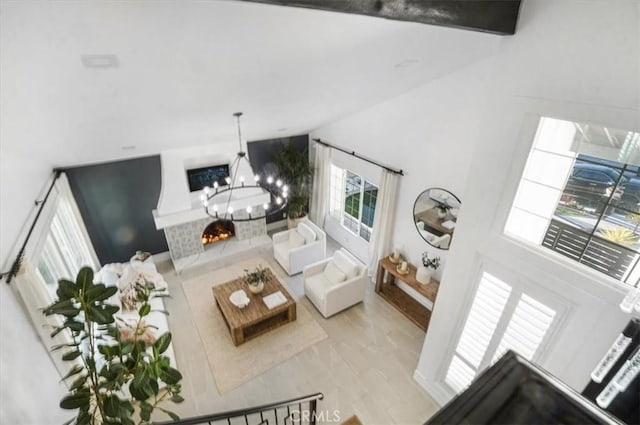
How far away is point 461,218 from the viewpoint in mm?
2945

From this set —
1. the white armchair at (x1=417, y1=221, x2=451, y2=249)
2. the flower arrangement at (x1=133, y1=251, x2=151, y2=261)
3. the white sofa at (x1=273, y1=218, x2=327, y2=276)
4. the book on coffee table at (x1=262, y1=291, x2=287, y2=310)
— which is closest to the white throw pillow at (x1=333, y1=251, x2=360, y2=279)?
the white sofa at (x1=273, y1=218, x2=327, y2=276)

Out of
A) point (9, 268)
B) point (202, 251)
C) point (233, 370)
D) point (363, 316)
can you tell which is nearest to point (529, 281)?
point (363, 316)

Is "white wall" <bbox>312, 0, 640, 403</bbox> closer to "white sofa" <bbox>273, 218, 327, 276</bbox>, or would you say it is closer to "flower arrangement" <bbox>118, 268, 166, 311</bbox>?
"white sofa" <bbox>273, 218, 327, 276</bbox>

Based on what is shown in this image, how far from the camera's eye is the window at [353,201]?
6082 millimetres

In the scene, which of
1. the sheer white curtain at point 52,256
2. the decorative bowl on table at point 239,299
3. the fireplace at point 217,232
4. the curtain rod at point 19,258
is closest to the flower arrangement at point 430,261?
the decorative bowl on table at point 239,299

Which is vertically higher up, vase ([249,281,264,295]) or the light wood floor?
vase ([249,281,264,295])

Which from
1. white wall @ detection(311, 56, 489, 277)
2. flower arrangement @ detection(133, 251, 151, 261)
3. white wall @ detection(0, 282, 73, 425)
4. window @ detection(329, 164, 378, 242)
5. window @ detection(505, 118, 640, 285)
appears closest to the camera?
white wall @ detection(0, 282, 73, 425)

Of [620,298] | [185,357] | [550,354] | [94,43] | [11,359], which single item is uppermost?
[94,43]

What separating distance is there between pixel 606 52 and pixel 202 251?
7.04m

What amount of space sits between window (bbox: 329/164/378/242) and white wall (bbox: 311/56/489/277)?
2.26ft

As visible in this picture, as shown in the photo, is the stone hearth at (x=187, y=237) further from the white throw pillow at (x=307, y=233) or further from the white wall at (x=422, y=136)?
the white wall at (x=422, y=136)

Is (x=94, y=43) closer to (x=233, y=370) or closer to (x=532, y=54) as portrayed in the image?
(x=532, y=54)

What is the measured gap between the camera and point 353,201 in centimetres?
656

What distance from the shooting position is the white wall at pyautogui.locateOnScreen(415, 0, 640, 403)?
1.82 metres
